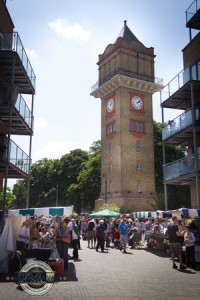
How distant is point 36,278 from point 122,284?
7.86 feet

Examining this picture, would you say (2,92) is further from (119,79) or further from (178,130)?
(119,79)

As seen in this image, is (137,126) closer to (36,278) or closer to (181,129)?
(181,129)

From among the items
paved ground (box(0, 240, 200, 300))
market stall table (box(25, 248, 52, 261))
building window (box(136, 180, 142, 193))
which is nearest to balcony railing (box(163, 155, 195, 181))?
paved ground (box(0, 240, 200, 300))

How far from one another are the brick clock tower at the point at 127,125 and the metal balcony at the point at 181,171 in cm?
2315

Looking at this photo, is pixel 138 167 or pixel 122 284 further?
pixel 138 167

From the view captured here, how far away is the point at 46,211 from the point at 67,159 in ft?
172

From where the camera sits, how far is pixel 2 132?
22500mm

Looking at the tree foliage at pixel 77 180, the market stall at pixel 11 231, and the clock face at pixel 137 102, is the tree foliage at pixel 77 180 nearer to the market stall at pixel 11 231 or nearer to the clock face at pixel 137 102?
the clock face at pixel 137 102

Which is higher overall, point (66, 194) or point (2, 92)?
point (2, 92)

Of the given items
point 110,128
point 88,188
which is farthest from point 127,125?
point 88,188

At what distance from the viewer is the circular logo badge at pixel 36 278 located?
9.08m

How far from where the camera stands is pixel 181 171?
77.9 ft

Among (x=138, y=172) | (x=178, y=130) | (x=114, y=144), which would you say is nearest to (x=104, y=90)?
(x=114, y=144)

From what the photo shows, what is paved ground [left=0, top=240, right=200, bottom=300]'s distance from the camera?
855 centimetres
